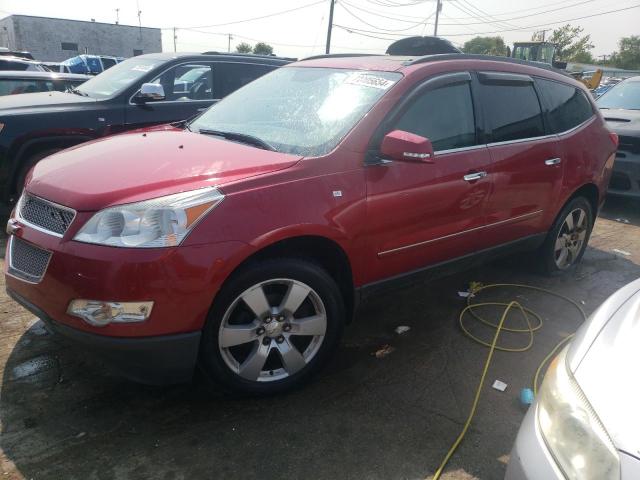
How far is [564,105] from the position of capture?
4.45 meters

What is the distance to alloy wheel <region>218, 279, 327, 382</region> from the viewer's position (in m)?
2.60

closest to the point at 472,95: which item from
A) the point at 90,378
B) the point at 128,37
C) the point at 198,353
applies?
the point at 198,353

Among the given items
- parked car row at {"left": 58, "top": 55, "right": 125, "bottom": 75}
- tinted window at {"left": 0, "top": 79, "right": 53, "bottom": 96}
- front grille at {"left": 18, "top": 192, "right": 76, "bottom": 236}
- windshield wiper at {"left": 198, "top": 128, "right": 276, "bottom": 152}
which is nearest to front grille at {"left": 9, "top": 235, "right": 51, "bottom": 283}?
front grille at {"left": 18, "top": 192, "right": 76, "bottom": 236}

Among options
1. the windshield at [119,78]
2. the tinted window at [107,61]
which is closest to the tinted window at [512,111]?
the windshield at [119,78]

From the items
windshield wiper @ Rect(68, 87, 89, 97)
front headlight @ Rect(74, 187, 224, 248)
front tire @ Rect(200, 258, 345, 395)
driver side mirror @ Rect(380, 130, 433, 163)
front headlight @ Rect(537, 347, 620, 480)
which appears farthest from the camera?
windshield wiper @ Rect(68, 87, 89, 97)

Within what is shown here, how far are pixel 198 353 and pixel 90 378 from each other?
82 centimetres

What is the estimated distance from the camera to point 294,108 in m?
3.33

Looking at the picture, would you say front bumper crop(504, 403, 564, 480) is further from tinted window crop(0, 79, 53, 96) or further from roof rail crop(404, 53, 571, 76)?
tinted window crop(0, 79, 53, 96)

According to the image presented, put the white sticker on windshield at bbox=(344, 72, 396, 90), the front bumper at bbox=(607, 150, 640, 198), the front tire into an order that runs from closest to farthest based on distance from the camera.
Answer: the front tire → the white sticker on windshield at bbox=(344, 72, 396, 90) → the front bumper at bbox=(607, 150, 640, 198)

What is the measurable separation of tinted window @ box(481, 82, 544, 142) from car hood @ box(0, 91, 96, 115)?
4149 millimetres

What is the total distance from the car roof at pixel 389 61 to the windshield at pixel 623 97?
4.92 meters

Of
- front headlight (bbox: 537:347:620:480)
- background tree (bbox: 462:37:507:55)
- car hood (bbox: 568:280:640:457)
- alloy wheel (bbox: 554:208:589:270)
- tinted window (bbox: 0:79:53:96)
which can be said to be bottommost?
alloy wheel (bbox: 554:208:589:270)

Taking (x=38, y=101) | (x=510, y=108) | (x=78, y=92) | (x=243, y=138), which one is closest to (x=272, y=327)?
(x=243, y=138)

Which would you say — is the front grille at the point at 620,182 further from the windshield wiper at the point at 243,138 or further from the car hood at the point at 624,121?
the windshield wiper at the point at 243,138
